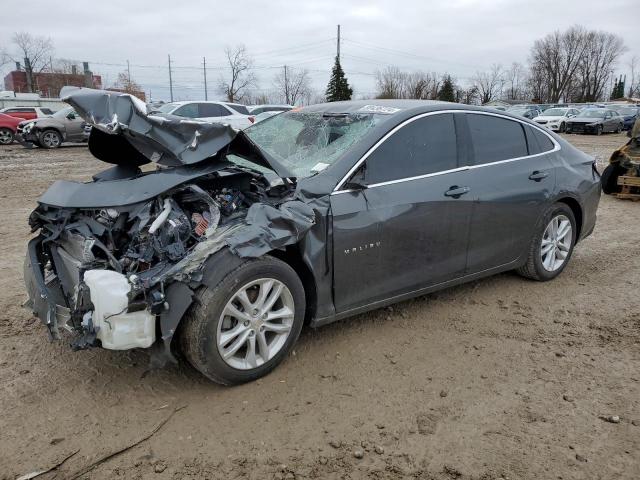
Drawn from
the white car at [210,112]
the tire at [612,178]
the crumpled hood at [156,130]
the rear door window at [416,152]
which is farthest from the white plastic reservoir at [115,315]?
the white car at [210,112]

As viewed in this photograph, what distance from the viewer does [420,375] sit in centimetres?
335

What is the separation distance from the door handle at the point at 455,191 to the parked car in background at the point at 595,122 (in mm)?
29705

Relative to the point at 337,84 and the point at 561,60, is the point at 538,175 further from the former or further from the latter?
the point at 561,60

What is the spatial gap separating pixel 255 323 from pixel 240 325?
93 mm

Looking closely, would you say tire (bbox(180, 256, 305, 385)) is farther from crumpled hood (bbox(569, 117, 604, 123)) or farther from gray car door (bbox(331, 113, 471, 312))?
crumpled hood (bbox(569, 117, 604, 123))

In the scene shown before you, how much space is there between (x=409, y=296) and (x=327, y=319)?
0.76 meters

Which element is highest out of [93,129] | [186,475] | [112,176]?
[93,129]

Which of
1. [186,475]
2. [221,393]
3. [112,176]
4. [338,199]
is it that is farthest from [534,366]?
[112,176]

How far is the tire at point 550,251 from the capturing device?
15.6 feet

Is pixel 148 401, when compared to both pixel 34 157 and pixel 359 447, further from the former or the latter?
pixel 34 157

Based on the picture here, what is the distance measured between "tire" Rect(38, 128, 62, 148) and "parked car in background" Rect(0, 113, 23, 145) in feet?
9.03

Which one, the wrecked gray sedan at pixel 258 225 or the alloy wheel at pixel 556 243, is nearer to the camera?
the wrecked gray sedan at pixel 258 225

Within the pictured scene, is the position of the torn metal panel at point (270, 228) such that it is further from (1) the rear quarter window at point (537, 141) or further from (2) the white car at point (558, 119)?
(2) the white car at point (558, 119)

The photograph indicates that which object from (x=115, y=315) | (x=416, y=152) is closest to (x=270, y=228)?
(x=115, y=315)
